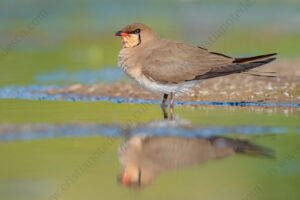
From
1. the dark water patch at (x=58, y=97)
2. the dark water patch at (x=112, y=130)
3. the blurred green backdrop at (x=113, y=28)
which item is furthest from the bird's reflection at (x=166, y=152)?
the blurred green backdrop at (x=113, y=28)

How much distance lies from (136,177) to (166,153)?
1.98 ft

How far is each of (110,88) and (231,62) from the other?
2858 mm

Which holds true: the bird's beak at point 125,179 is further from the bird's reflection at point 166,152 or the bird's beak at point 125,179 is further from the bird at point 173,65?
the bird at point 173,65

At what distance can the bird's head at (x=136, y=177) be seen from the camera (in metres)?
5.84

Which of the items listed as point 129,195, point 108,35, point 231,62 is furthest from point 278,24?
point 129,195

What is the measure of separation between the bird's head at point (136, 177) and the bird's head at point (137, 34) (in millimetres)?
3400

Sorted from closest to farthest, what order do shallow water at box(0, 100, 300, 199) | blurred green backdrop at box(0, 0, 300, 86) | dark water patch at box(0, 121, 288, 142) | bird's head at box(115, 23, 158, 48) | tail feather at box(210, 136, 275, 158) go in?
1. shallow water at box(0, 100, 300, 199)
2. tail feather at box(210, 136, 275, 158)
3. dark water patch at box(0, 121, 288, 142)
4. bird's head at box(115, 23, 158, 48)
5. blurred green backdrop at box(0, 0, 300, 86)

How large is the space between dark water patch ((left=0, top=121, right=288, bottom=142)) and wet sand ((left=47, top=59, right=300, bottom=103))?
88.6 inches

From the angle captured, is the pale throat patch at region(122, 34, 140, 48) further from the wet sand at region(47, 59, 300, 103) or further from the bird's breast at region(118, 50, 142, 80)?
the wet sand at region(47, 59, 300, 103)

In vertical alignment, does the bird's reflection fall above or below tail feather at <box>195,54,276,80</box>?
below

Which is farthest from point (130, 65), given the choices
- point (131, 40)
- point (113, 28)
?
point (113, 28)

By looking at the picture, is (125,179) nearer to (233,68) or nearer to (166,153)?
(166,153)

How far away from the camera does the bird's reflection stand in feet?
19.7

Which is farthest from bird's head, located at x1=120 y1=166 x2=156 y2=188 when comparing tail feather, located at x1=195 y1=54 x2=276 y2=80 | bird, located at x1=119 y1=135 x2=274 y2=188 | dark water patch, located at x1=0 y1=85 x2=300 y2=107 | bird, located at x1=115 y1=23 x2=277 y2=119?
dark water patch, located at x1=0 y1=85 x2=300 y2=107
